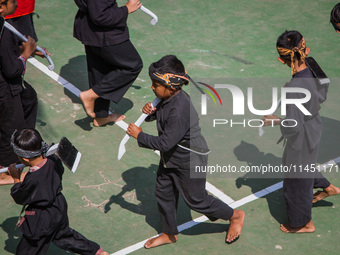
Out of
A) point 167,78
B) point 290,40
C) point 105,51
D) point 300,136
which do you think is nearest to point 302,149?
point 300,136

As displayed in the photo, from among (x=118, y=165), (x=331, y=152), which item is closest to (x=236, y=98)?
(x=331, y=152)

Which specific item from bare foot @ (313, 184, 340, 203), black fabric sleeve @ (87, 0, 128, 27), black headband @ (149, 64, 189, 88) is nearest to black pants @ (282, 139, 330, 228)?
bare foot @ (313, 184, 340, 203)

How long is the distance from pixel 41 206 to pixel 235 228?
6.60ft

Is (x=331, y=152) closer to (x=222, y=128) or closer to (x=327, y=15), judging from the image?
(x=222, y=128)

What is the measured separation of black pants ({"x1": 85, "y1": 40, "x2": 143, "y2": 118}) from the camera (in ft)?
22.9

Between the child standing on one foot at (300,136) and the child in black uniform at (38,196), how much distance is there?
7.16 ft

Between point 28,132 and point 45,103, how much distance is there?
351 cm

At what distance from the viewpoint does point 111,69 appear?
7219mm

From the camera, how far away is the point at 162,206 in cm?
539

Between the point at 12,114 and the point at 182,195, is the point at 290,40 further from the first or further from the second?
the point at 12,114

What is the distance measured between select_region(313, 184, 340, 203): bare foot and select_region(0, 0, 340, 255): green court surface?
0.36 ft

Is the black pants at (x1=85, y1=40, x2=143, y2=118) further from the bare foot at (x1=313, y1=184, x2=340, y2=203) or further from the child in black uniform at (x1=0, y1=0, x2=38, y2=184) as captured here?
the bare foot at (x1=313, y1=184, x2=340, y2=203)

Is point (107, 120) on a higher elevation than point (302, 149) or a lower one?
lower

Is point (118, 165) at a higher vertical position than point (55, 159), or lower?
lower
